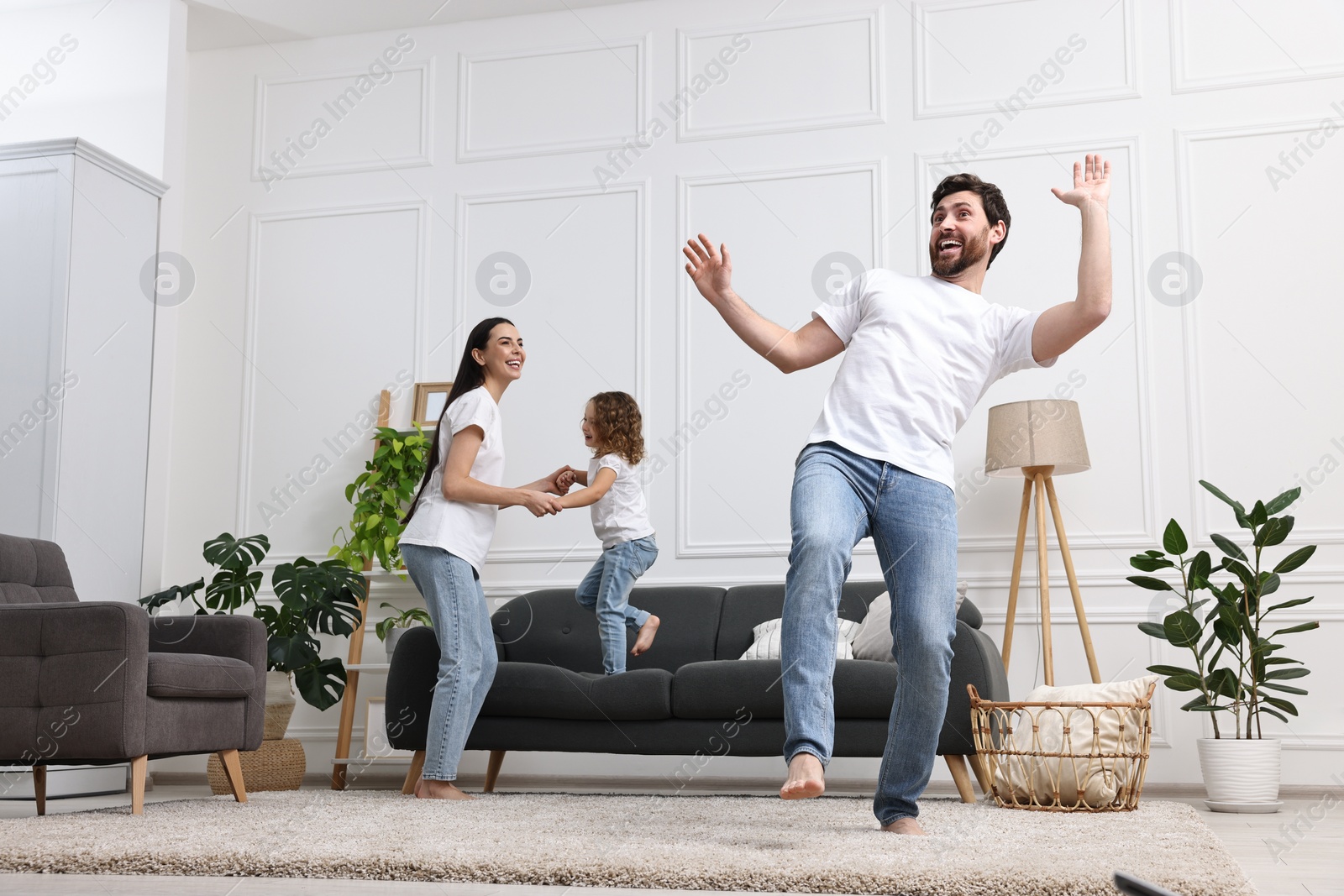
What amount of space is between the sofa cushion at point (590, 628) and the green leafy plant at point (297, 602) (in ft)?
1.99

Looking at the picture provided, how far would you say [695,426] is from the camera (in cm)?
492

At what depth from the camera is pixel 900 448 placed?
2246 mm

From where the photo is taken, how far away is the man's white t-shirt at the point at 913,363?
2260 mm

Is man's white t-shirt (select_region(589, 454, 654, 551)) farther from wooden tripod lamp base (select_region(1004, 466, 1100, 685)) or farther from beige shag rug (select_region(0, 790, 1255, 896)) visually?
wooden tripod lamp base (select_region(1004, 466, 1100, 685))

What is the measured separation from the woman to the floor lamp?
173cm

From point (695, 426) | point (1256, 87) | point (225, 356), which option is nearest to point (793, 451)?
point (695, 426)

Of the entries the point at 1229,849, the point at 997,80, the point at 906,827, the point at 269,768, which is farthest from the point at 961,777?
the point at 997,80

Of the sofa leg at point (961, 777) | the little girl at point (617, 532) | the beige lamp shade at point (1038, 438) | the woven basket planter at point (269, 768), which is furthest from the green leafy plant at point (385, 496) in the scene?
the sofa leg at point (961, 777)

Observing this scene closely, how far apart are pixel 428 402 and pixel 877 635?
2.33 metres

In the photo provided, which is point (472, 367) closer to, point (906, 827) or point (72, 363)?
point (906, 827)

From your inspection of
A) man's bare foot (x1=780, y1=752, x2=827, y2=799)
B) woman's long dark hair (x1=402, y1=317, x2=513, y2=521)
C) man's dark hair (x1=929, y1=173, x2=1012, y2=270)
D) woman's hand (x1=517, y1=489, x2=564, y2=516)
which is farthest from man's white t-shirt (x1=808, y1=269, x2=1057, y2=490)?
woman's long dark hair (x1=402, y1=317, x2=513, y2=521)

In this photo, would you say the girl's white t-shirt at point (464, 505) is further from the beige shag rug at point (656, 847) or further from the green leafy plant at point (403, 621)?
the green leafy plant at point (403, 621)

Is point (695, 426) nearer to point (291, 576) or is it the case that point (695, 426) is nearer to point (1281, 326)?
point (291, 576)

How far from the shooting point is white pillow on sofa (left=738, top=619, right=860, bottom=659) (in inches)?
154
